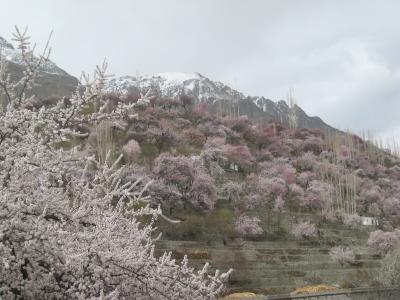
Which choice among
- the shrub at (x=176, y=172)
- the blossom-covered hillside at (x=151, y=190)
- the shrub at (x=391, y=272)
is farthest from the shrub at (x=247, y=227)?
the shrub at (x=391, y=272)

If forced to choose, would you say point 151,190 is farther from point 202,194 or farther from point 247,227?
point 247,227

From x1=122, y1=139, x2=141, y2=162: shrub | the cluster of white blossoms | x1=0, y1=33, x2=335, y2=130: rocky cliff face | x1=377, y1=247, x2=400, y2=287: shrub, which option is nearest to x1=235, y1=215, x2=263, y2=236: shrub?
x1=377, y1=247, x2=400, y2=287: shrub

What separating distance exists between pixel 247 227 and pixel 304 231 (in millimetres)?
3447

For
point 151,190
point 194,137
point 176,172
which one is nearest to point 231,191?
point 176,172

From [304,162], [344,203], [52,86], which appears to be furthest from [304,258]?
[52,86]

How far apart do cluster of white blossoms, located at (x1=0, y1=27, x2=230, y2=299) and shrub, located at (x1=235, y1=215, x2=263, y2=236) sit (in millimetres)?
17914

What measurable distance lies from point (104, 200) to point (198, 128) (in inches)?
1314

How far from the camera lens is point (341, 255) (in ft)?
71.1

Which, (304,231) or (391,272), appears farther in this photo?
(304,231)

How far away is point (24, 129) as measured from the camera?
12.8ft

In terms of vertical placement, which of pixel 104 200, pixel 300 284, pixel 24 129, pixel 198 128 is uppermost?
pixel 198 128

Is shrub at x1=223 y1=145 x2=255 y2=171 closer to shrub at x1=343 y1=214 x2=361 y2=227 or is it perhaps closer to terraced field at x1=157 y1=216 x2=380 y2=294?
shrub at x1=343 y1=214 x2=361 y2=227

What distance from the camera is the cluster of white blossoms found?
10.8 ft

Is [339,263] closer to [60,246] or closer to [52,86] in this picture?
[60,246]
